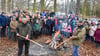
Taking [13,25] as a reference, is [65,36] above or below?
below

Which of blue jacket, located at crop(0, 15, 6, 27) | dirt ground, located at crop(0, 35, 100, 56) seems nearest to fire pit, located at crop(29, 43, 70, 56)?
dirt ground, located at crop(0, 35, 100, 56)

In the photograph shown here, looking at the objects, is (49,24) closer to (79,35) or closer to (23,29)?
(23,29)

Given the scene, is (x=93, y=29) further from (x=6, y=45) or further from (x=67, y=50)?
(x=6, y=45)

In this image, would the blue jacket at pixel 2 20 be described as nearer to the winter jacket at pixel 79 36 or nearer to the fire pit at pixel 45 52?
the fire pit at pixel 45 52

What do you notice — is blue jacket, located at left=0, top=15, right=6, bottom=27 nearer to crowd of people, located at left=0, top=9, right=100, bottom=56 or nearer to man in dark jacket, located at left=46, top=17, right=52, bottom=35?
crowd of people, located at left=0, top=9, right=100, bottom=56

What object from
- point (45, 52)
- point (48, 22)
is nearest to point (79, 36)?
point (45, 52)

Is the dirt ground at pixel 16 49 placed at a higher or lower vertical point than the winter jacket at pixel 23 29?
lower

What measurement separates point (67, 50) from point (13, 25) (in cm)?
369

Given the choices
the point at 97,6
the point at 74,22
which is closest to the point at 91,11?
the point at 97,6

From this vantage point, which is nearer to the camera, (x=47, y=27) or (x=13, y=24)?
(x=13, y=24)

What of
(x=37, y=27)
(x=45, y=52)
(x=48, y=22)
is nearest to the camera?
(x=45, y=52)

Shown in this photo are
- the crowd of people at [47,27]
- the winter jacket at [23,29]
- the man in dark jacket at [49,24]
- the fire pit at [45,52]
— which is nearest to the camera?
the winter jacket at [23,29]

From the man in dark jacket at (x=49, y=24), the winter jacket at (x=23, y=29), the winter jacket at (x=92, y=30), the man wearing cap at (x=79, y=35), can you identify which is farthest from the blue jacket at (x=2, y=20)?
the winter jacket at (x=92, y=30)

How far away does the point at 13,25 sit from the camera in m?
8.60
